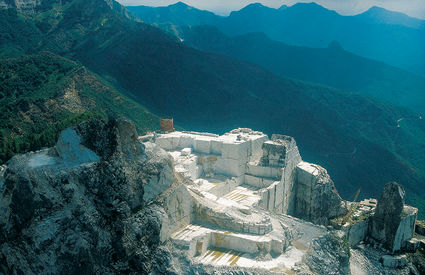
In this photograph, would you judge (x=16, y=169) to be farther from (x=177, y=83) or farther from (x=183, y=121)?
(x=177, y=83)

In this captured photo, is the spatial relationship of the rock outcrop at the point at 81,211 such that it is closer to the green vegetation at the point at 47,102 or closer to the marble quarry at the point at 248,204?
the marble quarry at the point at 248,204

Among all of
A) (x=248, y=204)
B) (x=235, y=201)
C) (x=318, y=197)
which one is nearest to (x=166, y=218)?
(x=235, y=201)

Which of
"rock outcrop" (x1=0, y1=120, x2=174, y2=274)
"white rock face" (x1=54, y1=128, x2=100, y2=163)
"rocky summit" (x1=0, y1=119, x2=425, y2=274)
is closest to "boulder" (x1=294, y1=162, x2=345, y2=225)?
"rocky summit" (x1=0, y1=119, x2=425, y2=274)

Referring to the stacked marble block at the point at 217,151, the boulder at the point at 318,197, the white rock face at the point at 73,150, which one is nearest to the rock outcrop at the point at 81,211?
the white rock face at the point at 73,150

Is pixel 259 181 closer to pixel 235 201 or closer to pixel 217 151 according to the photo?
pixel 217 151

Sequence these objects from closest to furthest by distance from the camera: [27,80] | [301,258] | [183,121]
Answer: [301,258] → [27,80] → [183,121]

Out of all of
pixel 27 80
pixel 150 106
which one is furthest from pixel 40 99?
pixel 150 106

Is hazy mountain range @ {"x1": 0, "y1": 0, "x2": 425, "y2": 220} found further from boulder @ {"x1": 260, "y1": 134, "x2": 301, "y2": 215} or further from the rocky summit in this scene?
boulder @ {"x1": 260, "y1": 134, "x2": 301, "y2": 215}
